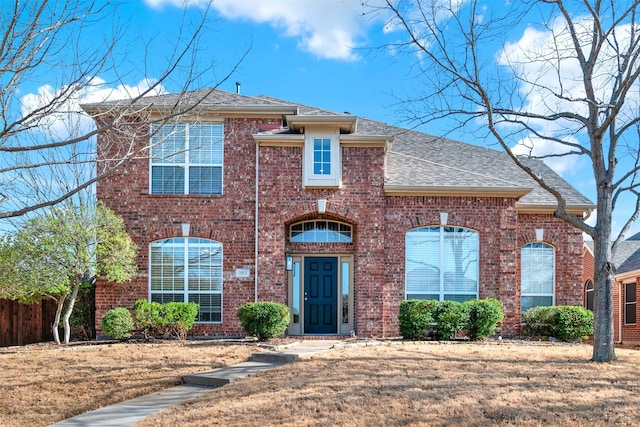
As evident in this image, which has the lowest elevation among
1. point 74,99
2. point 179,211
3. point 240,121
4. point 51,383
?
point 51,383

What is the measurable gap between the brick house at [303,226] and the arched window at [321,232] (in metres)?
0.03

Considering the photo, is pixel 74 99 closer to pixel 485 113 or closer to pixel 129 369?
pixel 129 369

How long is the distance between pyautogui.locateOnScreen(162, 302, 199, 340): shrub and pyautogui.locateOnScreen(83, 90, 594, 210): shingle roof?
5.06 m

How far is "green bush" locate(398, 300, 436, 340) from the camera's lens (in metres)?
15.0

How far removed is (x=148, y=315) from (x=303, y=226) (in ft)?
15.2

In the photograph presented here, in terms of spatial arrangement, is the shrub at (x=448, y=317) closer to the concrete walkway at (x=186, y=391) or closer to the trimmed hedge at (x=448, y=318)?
the trimmed hedge at (x=448, y=318)

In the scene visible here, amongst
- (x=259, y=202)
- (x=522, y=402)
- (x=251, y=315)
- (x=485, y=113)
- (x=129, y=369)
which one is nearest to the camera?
(x=522, y=402)

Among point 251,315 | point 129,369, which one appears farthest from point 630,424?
point 251,315

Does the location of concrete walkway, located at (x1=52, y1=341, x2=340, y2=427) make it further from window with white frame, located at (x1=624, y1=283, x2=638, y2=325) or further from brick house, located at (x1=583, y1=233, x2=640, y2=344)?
window with white frame, located at (x1=624, y1=283, x2=638, y2=325)

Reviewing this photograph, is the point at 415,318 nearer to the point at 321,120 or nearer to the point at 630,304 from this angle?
the point at 321,120

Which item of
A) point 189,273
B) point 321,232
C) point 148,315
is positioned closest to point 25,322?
point 148,315

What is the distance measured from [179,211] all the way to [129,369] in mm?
6140

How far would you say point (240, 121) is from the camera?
1669 centimetres

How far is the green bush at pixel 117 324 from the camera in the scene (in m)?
15.3
